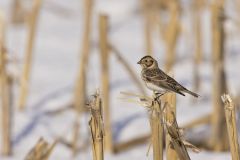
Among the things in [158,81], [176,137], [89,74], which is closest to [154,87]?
[158,81]

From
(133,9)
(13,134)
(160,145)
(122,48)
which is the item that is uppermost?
(133,9)

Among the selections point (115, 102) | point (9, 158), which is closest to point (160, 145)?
point (9, 158)

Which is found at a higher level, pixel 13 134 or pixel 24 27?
pixel 24 27

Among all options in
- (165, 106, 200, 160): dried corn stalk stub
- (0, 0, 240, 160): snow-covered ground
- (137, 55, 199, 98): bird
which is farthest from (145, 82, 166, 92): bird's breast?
(0, 0, 240, 160): snow-covered ground

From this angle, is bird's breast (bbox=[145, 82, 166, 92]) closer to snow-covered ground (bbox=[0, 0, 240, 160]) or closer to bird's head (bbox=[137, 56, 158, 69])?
bird's head (bbox=[137, 56, 158, 69])

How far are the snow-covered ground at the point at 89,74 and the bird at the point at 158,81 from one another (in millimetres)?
1058

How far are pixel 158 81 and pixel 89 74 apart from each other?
314 cm

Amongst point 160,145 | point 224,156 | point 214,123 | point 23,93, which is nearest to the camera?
point 160,145

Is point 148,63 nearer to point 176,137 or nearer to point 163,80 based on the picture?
point 163,80

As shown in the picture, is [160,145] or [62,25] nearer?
[160,145]

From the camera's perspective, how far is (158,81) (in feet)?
7.97

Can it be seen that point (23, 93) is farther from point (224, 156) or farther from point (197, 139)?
point (224, 156)

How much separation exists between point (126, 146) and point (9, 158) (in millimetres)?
652

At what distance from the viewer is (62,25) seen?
7910mm
